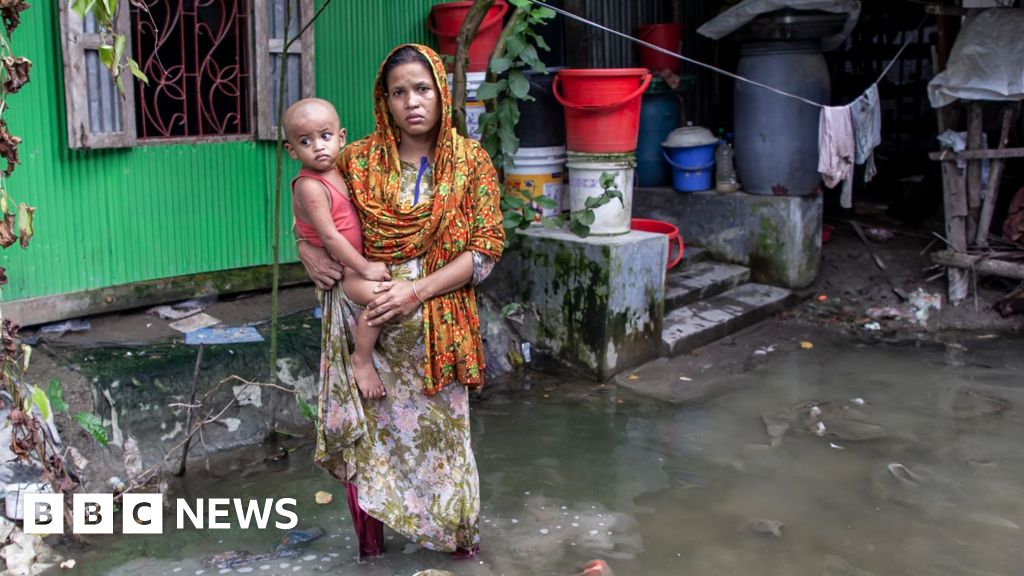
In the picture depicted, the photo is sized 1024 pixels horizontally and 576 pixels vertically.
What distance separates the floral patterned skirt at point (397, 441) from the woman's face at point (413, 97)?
2.06 ft

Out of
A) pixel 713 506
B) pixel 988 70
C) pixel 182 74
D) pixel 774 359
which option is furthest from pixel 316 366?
pixel 988 70

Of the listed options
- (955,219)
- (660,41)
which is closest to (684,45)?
(660,41)

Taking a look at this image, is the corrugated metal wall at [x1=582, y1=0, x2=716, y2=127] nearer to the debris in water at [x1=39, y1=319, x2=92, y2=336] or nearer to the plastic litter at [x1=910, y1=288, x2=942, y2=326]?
the plastic litter at [x1=910, y1=288, x2=942, y2=326]

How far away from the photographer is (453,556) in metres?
3.74

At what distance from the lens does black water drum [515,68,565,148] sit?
6.43m

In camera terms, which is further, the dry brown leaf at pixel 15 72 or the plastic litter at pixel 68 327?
the plastic litter at pixel 68 327

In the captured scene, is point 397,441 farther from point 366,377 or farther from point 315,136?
point 315,136

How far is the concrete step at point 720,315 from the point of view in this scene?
6527mm

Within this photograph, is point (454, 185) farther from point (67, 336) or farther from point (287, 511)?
point (67, 336)

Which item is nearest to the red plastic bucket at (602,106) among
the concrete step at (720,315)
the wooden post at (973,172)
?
the concrete step at (720,315)

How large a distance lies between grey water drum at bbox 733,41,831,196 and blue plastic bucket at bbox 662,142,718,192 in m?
0.31

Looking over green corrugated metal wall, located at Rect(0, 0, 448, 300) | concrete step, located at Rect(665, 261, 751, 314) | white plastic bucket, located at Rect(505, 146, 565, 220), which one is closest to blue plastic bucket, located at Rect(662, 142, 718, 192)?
concrete step, located at Rect(665, 261, 751, 314)

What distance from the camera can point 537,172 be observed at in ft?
21.3

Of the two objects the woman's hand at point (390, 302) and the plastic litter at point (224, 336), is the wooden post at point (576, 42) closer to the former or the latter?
the plastic litter at point (224, 336)
